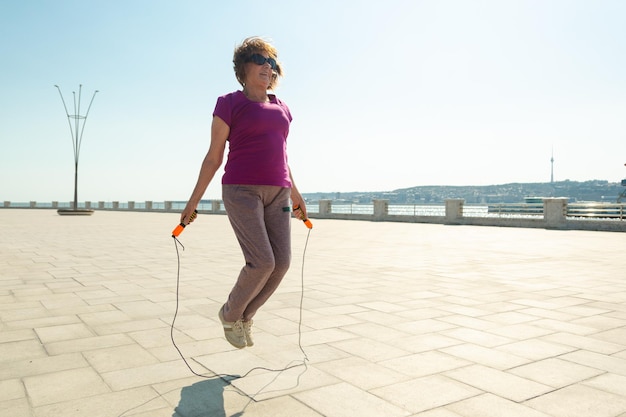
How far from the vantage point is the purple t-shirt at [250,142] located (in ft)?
10.1

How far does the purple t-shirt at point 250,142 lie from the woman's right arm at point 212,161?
1.7 inches

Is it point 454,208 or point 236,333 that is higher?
point 454,208

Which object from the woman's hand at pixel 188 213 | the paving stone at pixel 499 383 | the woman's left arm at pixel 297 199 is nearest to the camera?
the paving stone at pixel 499 383

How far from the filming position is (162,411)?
2.55 metres

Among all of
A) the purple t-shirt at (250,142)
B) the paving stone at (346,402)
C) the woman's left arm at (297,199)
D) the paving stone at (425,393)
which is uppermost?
the purple t-shirt at (250,142)

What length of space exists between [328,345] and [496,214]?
20411mm

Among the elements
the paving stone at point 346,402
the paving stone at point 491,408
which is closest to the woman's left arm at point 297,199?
the paving stone at point 346,402

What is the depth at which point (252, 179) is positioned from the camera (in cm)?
307

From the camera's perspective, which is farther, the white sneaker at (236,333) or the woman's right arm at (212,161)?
the white sneaker at (236,333)

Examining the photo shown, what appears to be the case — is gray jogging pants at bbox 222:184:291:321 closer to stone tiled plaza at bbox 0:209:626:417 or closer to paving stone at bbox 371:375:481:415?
stone tiled plaza at bbox 0:209:626:417

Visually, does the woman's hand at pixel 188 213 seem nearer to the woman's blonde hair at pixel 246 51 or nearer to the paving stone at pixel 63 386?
the woman's blonde hair at pixel 246 51

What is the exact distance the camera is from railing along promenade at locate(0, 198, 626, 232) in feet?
61.4

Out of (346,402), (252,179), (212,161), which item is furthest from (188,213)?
(346,402)

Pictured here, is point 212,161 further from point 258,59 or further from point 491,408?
point 491,408
